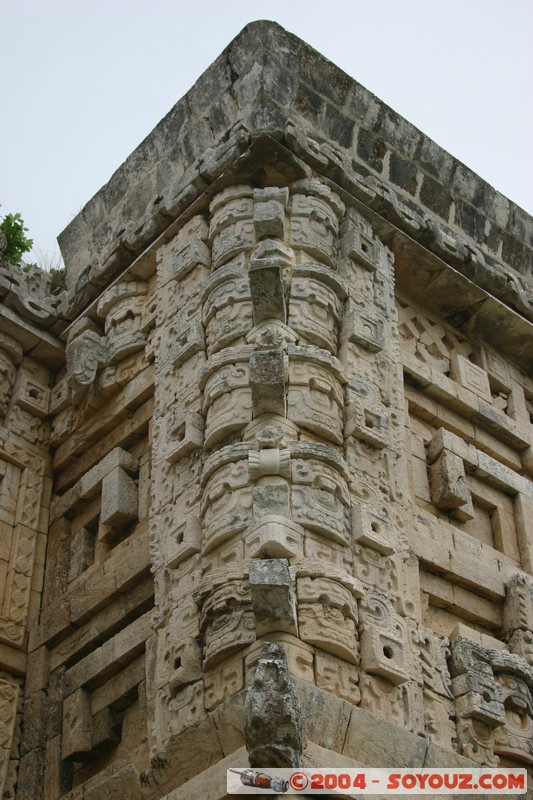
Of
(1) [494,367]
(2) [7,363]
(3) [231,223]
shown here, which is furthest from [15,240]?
(1) [494,367]

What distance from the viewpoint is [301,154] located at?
10.3 metres

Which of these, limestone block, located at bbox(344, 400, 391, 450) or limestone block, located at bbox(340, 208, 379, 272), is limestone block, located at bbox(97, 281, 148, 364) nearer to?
limestone block, located at bbox(340, 208, 379, 272)

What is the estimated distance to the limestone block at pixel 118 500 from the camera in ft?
31.8

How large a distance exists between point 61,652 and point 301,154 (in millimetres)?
A: 4098

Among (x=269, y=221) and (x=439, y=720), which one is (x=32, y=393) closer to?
(x=269, y=221)

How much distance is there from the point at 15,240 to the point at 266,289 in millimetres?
4109

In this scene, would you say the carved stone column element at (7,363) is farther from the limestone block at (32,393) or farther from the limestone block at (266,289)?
the limestone block at (266,289)

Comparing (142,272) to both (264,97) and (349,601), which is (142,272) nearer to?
(264,97)

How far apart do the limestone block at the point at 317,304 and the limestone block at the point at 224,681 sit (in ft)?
8.32

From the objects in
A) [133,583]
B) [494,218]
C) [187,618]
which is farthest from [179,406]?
[494,218]

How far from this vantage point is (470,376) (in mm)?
10820

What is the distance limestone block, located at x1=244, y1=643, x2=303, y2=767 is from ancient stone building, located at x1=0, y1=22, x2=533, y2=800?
0.01m

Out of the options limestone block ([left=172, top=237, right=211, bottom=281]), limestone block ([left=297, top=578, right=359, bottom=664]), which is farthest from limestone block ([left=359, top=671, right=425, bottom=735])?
limestone block ([left=172, top=237, right=211, bottom=281])

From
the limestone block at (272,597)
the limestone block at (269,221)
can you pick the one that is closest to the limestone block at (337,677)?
the limestone block at (272,597)
